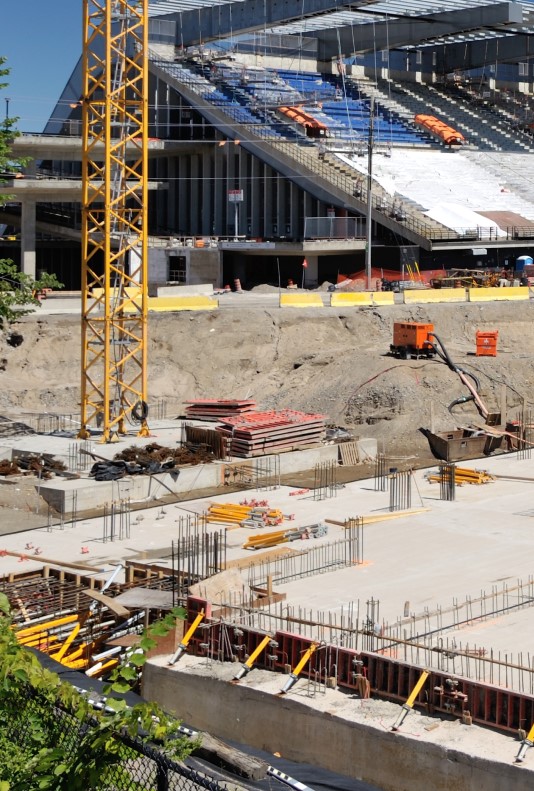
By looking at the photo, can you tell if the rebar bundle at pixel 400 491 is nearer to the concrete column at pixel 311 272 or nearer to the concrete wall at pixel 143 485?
the concrete wall at pixel 143 485

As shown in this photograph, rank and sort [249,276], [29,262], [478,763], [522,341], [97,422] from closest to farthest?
[478,763] < [97,422] < [522,341] < [29,262] < [249,276]

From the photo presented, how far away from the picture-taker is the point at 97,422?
3762 cm

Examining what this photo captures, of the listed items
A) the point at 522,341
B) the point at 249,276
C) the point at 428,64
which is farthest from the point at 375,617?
the point at 428,64

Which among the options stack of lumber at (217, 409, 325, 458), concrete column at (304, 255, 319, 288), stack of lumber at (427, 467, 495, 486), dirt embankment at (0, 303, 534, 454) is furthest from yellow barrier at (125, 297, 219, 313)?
stack of lumber at (427, 467, 495, 486)

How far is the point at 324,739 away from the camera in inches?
676

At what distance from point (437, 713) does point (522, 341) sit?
1387 inches

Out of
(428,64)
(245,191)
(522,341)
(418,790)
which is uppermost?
(428,64)

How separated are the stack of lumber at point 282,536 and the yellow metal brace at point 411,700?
9422 millimetres

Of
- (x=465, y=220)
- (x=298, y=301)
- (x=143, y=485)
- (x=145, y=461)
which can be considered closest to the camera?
(x=143, y=485)

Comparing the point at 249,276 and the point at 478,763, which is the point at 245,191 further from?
the point at 478,763

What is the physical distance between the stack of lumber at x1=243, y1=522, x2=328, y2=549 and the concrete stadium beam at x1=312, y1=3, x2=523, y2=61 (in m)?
53.6

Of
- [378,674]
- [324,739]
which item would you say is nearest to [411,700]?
[378,674]

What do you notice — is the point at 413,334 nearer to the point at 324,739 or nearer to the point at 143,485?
the point at 143,485

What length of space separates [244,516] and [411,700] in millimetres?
12401
